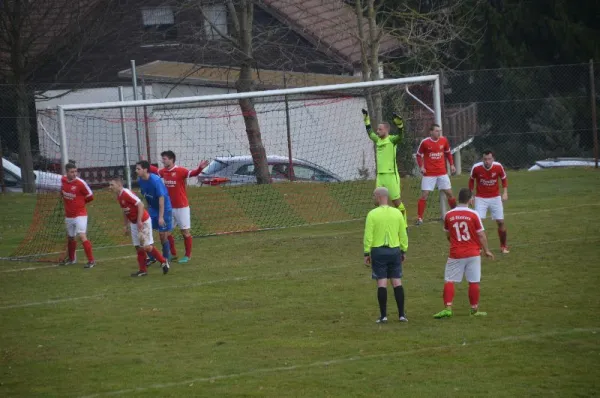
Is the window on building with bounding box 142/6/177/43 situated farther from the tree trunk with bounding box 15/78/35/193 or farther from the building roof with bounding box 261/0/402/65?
the tree trunk with bounding box 15/78/35/193

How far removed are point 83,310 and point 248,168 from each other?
10083 millimetres

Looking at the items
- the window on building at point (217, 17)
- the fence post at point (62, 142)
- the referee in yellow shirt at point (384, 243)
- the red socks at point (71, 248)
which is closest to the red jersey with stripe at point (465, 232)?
the referee in yellow shirt at point (384, 243)

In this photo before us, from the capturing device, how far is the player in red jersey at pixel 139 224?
1720 centimetres

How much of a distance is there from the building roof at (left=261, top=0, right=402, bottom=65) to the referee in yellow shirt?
23140 millimetres

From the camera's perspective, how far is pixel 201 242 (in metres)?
21.4

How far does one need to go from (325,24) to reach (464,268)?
2556 centimetres

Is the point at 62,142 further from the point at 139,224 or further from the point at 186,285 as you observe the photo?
the point at 186,285

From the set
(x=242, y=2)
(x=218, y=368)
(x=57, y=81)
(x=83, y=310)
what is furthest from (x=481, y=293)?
(x=57, y=81)

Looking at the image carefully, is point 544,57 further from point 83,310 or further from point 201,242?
point 83,310

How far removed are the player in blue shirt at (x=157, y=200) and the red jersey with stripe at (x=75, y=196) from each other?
125cm

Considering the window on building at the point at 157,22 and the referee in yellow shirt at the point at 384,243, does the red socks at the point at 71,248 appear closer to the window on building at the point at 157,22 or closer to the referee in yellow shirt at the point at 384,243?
the referee in yellow shirt at the point at 384,243

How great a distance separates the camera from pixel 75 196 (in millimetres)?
18625

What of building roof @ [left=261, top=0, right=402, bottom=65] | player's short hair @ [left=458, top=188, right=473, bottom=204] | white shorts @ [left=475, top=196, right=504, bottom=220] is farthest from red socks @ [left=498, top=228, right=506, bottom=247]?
building roof @ [left=261, top=0, right=402, bottom=65]

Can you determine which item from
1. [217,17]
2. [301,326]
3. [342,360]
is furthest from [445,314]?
[217,17]
